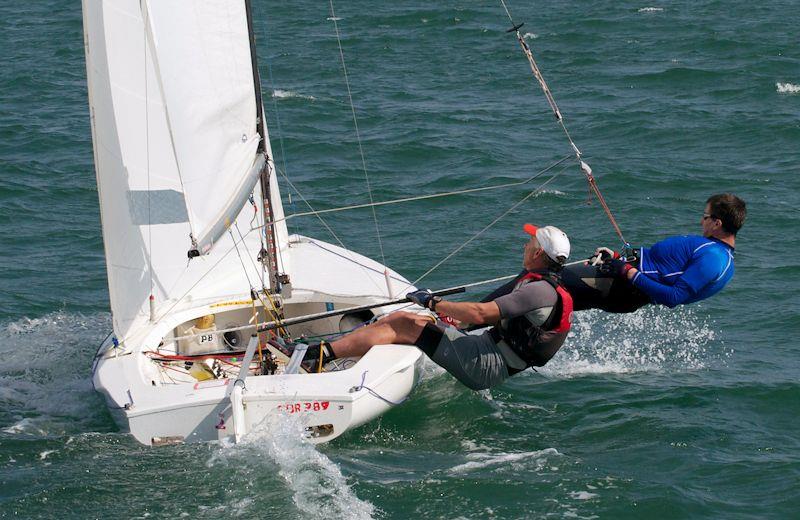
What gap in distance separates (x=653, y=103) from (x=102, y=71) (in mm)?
10665

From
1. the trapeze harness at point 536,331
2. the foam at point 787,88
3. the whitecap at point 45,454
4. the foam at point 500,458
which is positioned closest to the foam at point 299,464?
the foam at point 500,458

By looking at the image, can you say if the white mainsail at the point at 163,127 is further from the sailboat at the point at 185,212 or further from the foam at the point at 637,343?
the foam at the point at 637,343

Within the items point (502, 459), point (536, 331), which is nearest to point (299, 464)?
point (502, 459)

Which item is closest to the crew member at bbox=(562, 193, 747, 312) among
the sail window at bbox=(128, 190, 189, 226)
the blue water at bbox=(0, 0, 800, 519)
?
the blue water at bbox=(0, 0, 800, 519)

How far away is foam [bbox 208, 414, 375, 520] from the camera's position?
234 inches

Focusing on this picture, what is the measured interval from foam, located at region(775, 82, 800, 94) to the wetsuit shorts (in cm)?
1162

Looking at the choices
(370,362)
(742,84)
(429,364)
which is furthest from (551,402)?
(742,84)

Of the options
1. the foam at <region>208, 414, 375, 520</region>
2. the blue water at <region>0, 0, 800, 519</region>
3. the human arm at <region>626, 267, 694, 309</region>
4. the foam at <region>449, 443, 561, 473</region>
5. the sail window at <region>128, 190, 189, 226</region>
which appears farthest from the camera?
the sail window at <region>128, 190, 189, 226</region>

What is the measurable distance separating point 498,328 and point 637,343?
239cm

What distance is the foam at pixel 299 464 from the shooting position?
593 cm

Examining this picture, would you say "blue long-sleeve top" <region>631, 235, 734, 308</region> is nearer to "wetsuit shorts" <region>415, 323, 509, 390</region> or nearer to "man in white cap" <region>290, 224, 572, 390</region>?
"man in white cap" <region>290, 224, 572, 390</region>

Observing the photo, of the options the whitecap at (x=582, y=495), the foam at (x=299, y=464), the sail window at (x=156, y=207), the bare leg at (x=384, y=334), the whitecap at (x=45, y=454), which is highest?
the sail window at (x=156, y=207)

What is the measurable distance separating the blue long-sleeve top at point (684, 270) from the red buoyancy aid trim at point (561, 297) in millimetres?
523

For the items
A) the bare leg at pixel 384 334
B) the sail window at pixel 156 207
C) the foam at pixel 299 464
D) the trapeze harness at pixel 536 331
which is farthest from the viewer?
the sail window at pixel 156 207
